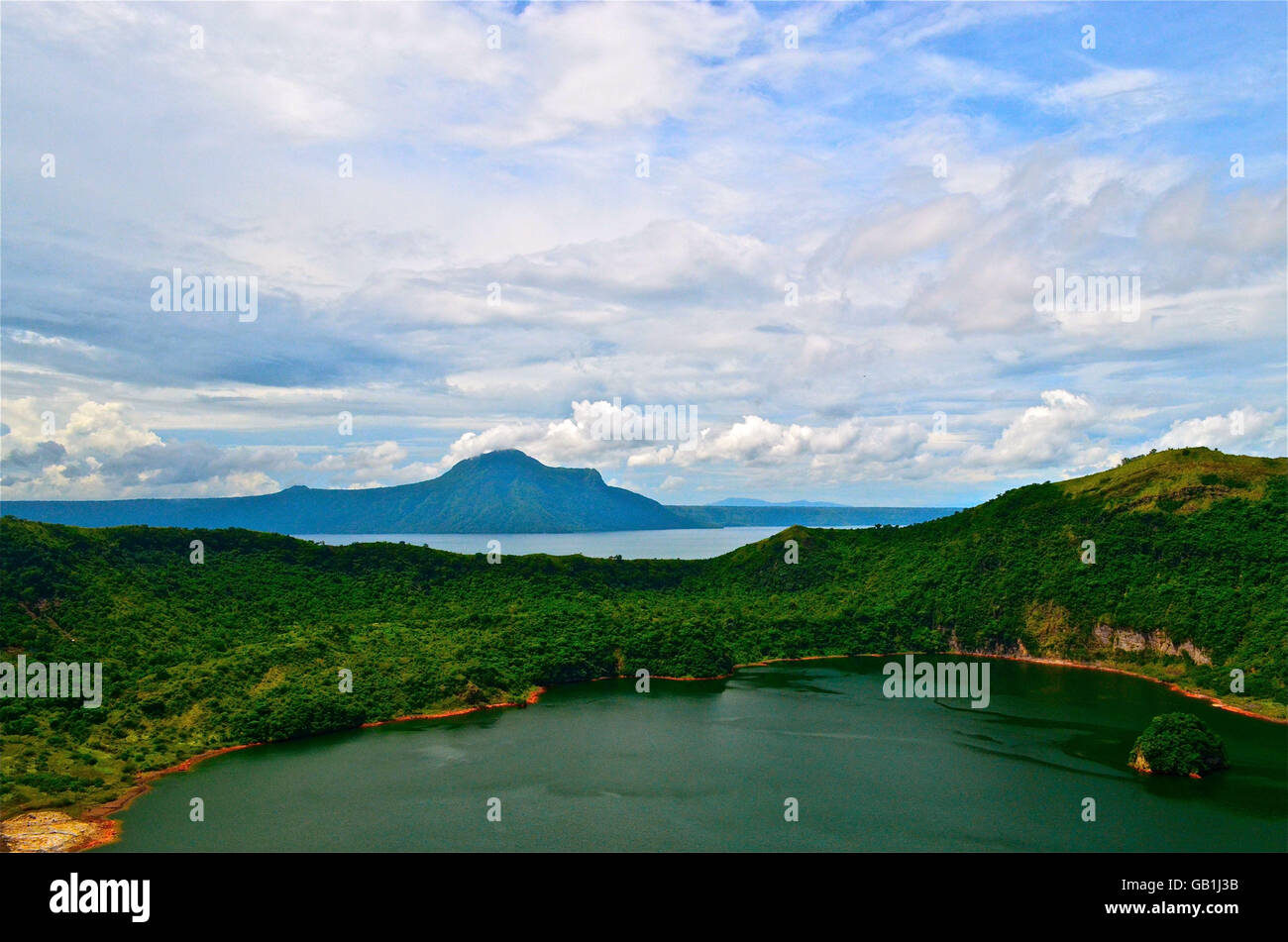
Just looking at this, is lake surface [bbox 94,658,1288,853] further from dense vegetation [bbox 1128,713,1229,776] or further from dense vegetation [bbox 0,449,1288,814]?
dense vegetation [bbox 0,449,1288,814]

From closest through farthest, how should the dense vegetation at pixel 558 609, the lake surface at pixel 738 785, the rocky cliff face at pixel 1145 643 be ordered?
1. the lake surface at pixel 738 785
2. the dense vegetation at pixel 558 609
3. the rocky cliff face at pixel 1145 643

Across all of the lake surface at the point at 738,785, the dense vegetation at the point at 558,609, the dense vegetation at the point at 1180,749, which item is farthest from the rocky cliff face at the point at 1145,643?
the dense vegetation at the point at 1180,749

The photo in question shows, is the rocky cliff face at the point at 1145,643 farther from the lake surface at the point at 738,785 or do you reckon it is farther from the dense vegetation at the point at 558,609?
the lake surface at the point at 738,785

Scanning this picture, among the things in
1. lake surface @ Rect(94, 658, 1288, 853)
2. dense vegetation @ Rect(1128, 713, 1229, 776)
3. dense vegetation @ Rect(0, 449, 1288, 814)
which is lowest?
lake surface @ Rect(94, 658, 1288, 853)

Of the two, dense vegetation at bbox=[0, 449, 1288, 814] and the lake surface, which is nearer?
the lake surface

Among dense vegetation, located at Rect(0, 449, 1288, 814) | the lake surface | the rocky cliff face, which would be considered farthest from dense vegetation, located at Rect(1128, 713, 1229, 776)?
the rocky cliff face

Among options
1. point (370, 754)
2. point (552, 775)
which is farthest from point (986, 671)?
point (370, 754)
